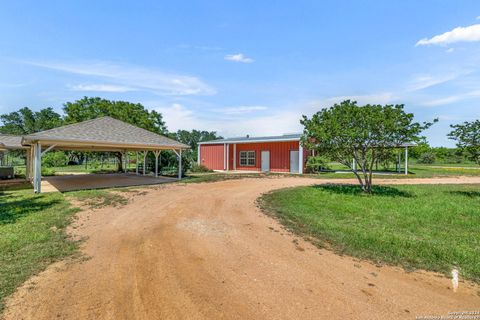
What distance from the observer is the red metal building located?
2080 centimetres

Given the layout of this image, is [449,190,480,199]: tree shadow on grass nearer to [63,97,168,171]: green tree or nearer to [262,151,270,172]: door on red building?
[262,151,270,172]: door on red building

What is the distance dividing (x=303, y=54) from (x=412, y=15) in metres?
5.72

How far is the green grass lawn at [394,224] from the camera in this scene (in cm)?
427

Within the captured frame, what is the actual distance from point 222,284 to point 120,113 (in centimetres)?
2554

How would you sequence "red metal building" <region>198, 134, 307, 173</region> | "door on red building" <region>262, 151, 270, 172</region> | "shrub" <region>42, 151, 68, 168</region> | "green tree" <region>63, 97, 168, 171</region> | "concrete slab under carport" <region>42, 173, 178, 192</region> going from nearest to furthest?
"concrete slab under carport" <region>42, 173, 178, 192</region> → "red metal building" <region>198, 134, 307, 173</region> → "door on red building" <region>262, 151, 270, 172</region> → "green tree" <region>63, 97, 168, 171</region> → "shrub" <region>42, 151, 68, 168</region>

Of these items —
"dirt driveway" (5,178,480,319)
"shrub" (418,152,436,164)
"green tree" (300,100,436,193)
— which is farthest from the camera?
"shrub" (418,152,436,164)

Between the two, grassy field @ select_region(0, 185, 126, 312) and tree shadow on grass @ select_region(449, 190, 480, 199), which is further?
tree shadow on grass @ select_region(449, 190, 480, 199)

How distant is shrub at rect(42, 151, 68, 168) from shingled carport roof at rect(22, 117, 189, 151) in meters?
20.5

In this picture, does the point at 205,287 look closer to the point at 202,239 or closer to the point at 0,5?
the point at 202,239

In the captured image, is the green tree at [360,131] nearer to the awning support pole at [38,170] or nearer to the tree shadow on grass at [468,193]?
the tree shadow on grass at [468,193]

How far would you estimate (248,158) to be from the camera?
2350cm

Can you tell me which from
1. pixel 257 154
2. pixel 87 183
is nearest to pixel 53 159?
pixel 87 183

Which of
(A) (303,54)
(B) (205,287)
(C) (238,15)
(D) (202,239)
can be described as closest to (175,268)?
(B) (205,287)

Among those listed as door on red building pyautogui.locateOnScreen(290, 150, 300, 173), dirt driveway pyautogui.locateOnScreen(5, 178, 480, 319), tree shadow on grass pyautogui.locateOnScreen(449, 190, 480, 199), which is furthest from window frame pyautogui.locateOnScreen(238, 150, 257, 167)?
dirt driveway pyautogui.locateOnScreen(5, 178, 480, 319)
